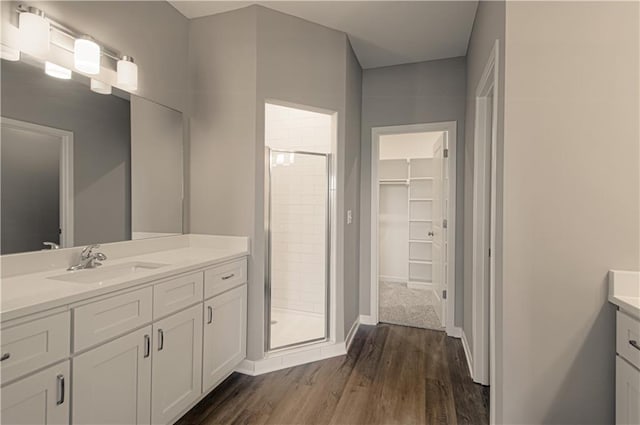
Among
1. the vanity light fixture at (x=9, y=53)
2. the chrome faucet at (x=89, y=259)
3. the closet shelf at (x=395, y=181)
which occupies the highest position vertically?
the vanity light fixture at (x=9, y=53)

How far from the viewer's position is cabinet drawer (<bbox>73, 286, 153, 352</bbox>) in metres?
1.24

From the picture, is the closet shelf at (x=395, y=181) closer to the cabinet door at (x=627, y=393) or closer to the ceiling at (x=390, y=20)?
the ceiling at (x=390, y=20)

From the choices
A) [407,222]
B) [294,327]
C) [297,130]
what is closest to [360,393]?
[294,327]

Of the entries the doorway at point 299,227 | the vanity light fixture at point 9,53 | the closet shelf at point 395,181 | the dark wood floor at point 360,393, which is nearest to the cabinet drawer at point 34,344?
the dark wood floor at point 360,393

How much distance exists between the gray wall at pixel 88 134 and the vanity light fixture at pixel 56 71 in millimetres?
25

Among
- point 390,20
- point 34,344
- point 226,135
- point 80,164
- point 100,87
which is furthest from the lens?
point 390,20

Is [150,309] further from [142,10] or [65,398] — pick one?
[142,10]

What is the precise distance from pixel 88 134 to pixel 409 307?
3693 millimetres

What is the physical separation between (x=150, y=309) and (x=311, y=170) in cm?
184

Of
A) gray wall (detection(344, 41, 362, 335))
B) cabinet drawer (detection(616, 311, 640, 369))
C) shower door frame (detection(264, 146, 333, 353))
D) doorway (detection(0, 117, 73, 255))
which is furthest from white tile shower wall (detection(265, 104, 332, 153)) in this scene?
cabinet drawer (detection(616, 311, 640, 369))

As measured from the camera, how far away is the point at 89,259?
1728mm

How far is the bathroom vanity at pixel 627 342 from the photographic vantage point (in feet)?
3.99

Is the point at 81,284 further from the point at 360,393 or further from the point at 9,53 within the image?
the point at 360,393

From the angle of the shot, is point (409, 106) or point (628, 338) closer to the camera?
point (628, 338)
